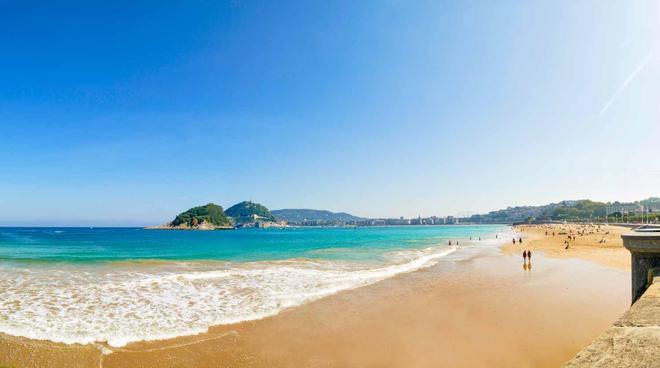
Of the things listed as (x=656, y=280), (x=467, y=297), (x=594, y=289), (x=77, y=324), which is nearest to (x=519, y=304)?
(x=467, y=297)

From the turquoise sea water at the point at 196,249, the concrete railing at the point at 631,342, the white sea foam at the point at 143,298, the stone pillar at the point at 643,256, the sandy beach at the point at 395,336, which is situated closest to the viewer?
the concrete railing at the point at 631,342

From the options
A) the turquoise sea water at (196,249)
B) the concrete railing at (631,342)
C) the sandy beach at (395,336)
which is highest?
the concrete railing at (631,342)

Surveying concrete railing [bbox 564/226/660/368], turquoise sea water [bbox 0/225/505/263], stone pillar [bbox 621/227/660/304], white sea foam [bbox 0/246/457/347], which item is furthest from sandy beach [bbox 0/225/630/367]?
turquoise sea water [bbox 0/225/505/263]

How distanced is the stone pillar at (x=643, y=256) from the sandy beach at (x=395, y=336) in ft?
15.2

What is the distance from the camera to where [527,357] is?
345 inches

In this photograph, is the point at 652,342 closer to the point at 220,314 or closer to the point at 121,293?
the point at 220,314

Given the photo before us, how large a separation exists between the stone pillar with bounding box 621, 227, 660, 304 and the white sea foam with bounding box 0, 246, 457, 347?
34.3ft

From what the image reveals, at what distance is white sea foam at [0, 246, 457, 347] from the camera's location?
10.7 meters

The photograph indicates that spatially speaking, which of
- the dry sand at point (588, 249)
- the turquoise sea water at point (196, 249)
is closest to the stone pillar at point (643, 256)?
the dry sand at point (588, 249)

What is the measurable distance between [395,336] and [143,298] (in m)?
10.5

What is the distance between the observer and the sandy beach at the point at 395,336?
863 cm

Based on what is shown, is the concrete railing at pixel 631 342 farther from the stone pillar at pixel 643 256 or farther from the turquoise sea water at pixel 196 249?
the turquoise sea water at pixel 196 249

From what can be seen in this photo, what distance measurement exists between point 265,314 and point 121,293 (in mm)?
7434

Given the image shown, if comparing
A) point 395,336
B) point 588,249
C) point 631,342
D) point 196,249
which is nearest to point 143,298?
point 395,336
